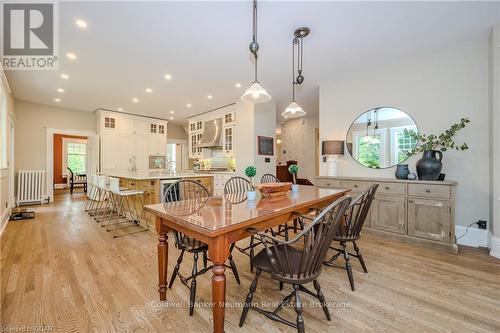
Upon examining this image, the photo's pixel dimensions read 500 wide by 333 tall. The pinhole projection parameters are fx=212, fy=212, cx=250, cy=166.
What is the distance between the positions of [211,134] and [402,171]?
482 centimetres

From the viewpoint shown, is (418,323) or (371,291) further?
(371,291)

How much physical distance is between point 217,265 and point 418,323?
1.50 m

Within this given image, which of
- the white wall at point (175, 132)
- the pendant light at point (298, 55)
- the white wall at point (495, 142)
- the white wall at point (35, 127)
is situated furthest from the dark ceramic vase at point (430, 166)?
the white wall at point (35, 127)

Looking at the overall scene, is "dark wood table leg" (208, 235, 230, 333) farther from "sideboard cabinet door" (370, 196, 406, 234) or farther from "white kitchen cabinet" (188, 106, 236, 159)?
"white kitchen cabinet" (188, 106, 236, 159)

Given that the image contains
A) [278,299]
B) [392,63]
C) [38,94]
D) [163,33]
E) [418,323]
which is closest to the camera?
[418,323]

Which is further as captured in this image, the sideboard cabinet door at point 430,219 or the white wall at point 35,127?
the white wall at point 35,127

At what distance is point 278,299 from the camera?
1781 mm

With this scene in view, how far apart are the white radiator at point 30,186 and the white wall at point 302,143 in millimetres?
7285

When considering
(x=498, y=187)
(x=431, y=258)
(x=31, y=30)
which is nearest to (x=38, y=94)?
(x=31, y=30)

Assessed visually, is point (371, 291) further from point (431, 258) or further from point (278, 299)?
point (431, 258)

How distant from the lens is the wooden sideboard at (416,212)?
2.68m

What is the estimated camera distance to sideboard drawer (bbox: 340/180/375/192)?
10.9 ft

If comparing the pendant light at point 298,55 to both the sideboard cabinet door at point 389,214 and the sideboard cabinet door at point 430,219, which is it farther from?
the sideboard cabinet door at point 430,219

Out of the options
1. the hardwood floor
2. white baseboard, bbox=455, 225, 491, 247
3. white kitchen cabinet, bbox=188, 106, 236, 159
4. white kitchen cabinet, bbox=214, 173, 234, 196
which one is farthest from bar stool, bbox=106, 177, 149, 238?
white baseboard, bbox=455, 225, 491, 247
